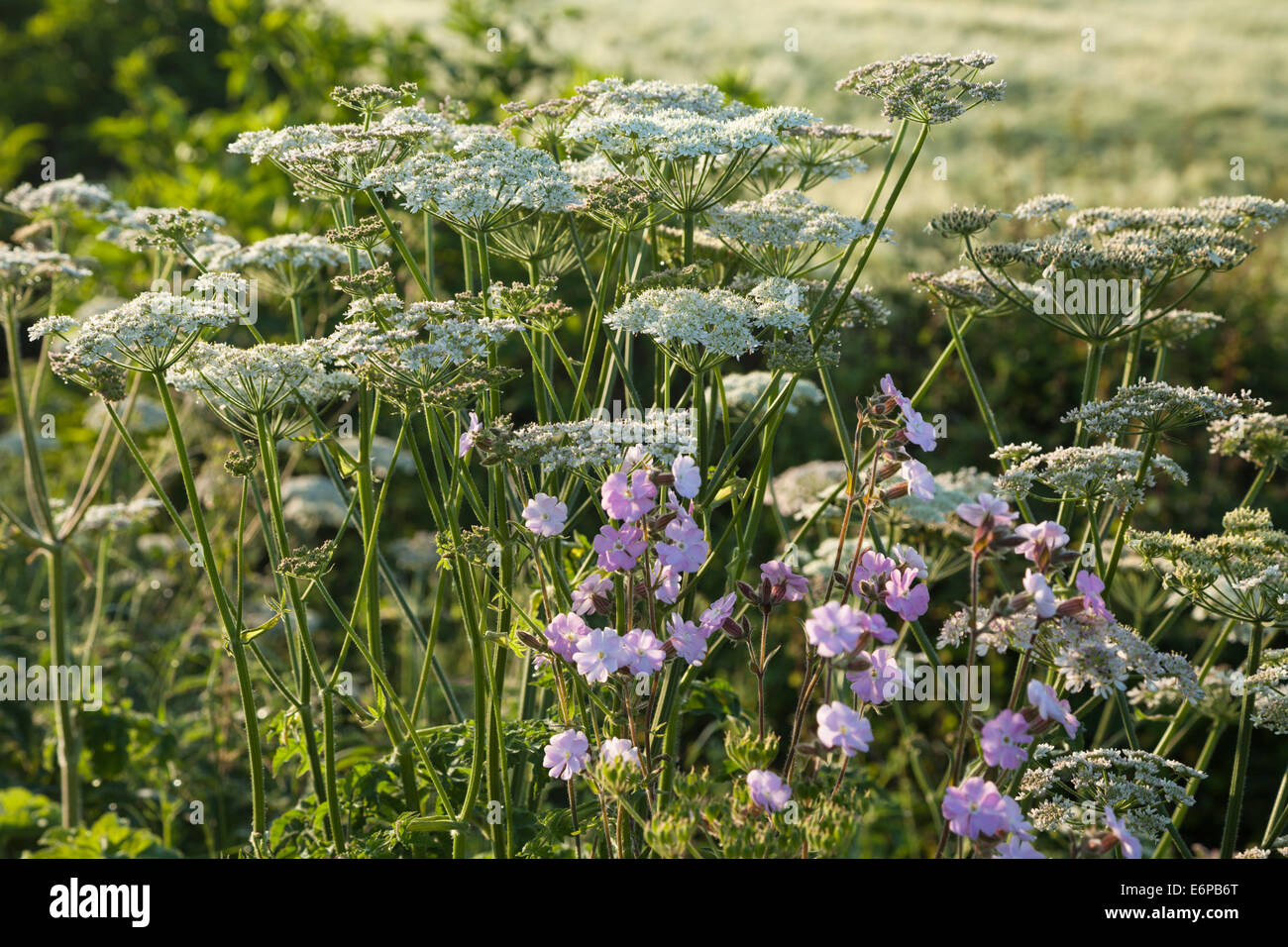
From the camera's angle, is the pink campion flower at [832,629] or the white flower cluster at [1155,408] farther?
the white flower cluster at [1155,408]

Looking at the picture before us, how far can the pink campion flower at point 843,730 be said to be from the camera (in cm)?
177

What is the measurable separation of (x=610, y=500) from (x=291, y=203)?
20.9 ft

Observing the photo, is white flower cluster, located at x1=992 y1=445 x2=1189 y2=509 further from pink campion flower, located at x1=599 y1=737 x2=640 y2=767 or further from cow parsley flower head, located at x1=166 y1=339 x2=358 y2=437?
cow parsley flower head, located at x1=166 y1=339 x2=358 y2=437

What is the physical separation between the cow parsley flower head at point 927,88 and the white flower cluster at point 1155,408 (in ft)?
2.40

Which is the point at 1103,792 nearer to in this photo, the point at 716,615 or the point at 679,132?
the point at 716,615

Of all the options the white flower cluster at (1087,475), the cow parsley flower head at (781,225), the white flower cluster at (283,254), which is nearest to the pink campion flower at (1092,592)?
the white flower cluster at (1087,475)

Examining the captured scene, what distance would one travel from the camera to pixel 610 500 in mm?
1934

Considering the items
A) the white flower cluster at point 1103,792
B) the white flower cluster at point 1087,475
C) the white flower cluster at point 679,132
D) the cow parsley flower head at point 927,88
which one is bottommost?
the white flower cluster at point 1103,792

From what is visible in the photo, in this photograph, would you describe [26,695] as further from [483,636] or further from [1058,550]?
[1058,550]

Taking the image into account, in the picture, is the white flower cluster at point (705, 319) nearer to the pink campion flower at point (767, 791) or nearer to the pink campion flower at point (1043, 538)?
the pink campion flower at point (1043, 538)

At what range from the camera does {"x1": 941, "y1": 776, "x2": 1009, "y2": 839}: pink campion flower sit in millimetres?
1693

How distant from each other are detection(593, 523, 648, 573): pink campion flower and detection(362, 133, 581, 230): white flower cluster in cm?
76
